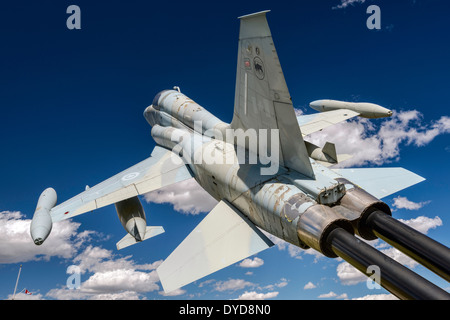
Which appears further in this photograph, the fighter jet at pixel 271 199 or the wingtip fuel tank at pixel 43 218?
the wingtip fuel tank at pixel 43 218

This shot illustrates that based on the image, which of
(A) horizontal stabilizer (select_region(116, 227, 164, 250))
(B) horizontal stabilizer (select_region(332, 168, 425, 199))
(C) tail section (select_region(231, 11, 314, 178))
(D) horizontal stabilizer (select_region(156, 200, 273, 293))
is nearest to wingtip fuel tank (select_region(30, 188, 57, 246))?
(A) horizontal stabilizer (select_region(116, 227, 164, 250))

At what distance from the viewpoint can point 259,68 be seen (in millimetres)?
5375

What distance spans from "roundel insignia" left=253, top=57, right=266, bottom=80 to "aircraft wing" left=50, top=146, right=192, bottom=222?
180 inches

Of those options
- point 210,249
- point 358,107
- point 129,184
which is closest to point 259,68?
point 210,249

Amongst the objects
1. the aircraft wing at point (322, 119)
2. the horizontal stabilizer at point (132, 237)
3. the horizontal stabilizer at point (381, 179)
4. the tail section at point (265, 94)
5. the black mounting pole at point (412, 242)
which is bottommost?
the horizontal stabilizer at point (132, 237)

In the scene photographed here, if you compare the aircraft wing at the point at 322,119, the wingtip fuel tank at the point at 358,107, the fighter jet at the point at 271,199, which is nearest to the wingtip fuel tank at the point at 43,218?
the fighter jet at the point at 271,199

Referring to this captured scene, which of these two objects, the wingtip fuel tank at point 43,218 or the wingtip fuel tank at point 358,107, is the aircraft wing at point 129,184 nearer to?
the wingtip fuel tank at point 43,218

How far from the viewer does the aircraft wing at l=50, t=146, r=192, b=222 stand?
8.05 m

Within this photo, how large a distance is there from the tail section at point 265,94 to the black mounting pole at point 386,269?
4.98ft

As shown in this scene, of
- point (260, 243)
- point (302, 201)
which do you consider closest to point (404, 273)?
point (302, 201)

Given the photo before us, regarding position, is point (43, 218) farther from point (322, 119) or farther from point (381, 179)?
point (322, 119)

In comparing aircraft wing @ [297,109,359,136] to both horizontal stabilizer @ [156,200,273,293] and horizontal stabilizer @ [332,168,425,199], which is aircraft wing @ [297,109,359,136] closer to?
horizontal stabilizer @ [332,168,425,199]

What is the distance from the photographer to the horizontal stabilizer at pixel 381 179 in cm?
636

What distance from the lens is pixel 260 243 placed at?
564 cm
